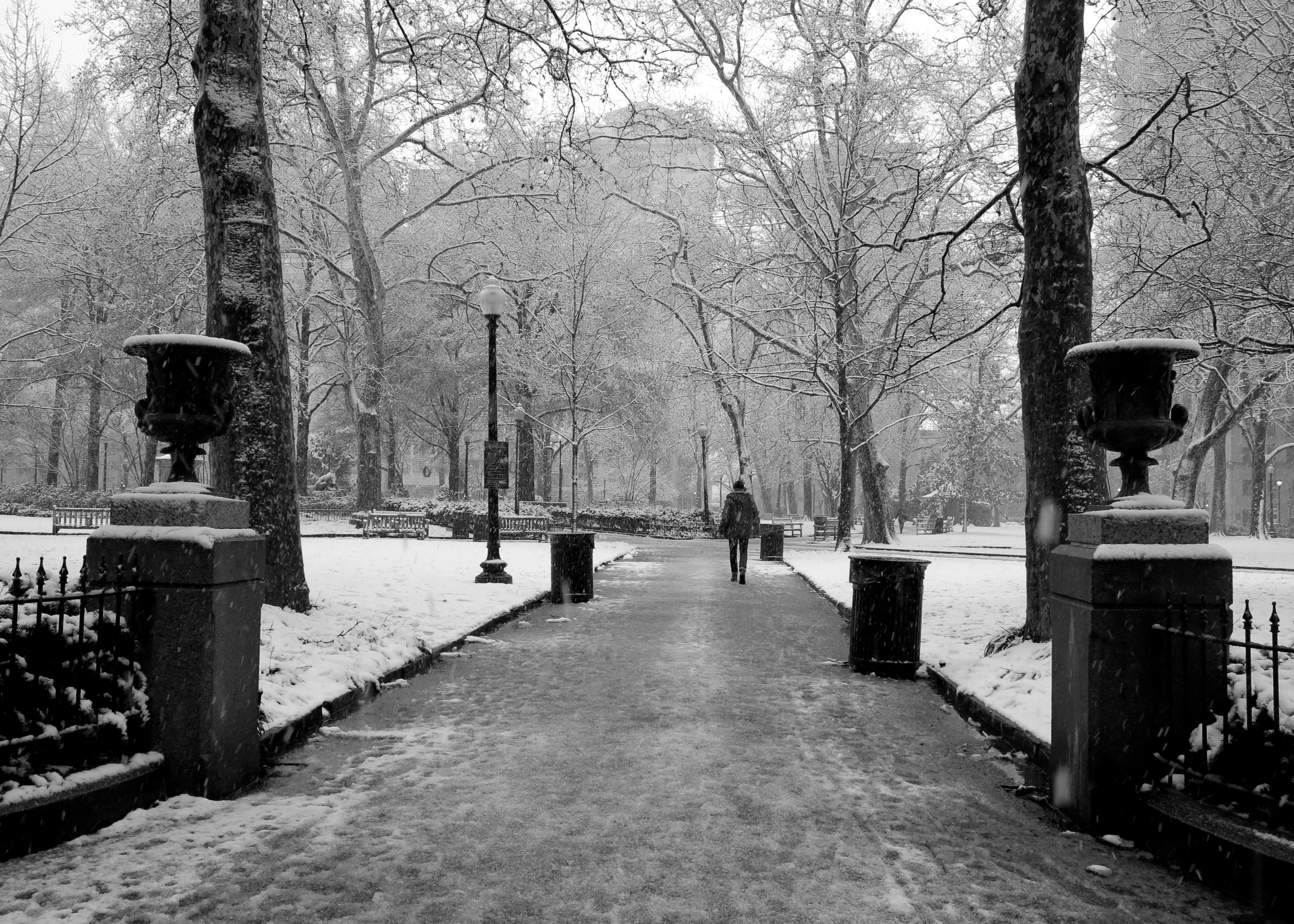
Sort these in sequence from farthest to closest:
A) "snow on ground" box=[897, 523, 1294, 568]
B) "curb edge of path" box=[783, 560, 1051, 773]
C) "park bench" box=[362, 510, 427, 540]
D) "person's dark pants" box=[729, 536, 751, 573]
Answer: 1. "park bench" box=[362, 510, 427, 540]
2. "snow on ground" box=[897, 523, 1294, 568]
3. "person's dark pants" box=[729, 536, 751, 573]
4. "curb edge of path" box=[783, 560, 1051, 773]

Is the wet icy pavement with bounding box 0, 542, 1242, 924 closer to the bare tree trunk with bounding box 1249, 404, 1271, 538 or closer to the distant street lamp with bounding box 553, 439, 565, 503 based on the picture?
the distant street lamp with bounding box 553, 439, 565, 503

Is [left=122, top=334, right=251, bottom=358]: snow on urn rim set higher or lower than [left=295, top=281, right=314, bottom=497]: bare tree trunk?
lower

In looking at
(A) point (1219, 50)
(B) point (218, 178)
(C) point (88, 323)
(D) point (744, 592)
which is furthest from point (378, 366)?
(A) point (1219, 50)

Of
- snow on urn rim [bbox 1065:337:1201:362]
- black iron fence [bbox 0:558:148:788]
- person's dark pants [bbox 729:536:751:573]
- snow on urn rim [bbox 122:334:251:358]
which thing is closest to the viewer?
black iron fence [bbox 0:558:148:788]

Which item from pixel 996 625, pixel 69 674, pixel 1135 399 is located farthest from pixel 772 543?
pixel 69 674

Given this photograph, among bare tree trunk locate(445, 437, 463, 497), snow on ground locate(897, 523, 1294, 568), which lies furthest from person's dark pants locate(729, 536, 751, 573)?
bare tree trunk locate(445, 437, 463, 497)

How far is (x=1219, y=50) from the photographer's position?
44.1 feet

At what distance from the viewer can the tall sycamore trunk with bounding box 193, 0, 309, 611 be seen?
955cm

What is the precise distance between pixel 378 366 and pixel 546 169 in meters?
9.23

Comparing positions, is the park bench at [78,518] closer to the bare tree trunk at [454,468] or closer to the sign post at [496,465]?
the sign post at [496,465]

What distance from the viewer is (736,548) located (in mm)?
19047

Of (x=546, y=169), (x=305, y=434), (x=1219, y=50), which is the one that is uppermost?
(x=546, y=169)

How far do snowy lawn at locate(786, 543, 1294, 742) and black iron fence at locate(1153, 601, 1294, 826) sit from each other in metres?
0.07

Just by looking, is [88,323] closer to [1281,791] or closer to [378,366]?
[378,366]
